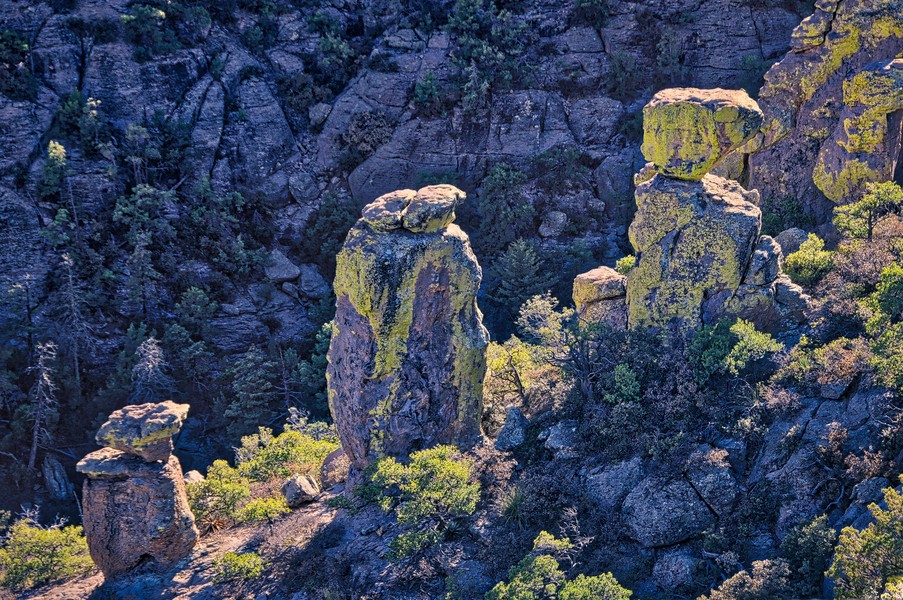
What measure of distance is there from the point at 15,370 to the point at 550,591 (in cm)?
2825

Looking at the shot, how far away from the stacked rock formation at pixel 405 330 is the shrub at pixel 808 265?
925 cm

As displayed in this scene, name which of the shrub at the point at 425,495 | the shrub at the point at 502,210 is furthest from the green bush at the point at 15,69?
the shrub at the point at 425,495

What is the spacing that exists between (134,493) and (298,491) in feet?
14.4

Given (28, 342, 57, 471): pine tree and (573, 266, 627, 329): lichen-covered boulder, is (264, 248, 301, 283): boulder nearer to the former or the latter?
(28, 342, 57, 471): pine tree

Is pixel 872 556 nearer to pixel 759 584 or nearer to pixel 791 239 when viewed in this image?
pixel 759 584

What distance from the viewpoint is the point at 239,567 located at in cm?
2006

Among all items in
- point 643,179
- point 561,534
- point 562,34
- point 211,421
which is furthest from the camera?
point 562,34

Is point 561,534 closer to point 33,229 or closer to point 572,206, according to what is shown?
point 572,206

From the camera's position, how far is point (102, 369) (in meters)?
36.9

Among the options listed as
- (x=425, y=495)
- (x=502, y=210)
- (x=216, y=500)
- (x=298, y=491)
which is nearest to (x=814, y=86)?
(x=502, y=210)

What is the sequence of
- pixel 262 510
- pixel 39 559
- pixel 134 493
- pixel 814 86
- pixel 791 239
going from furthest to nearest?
pixel 814 86 < pixel 791 239 < pixel 262 510 < pixel 39 559 < pixel 134 493

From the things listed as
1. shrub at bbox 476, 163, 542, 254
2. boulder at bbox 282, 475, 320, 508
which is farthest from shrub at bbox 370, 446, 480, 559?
shrub at bbox 476, 163, 542, 254

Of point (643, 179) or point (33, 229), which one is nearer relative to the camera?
point (643, 179)

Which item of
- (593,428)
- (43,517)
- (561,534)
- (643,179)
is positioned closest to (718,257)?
(643,179)
